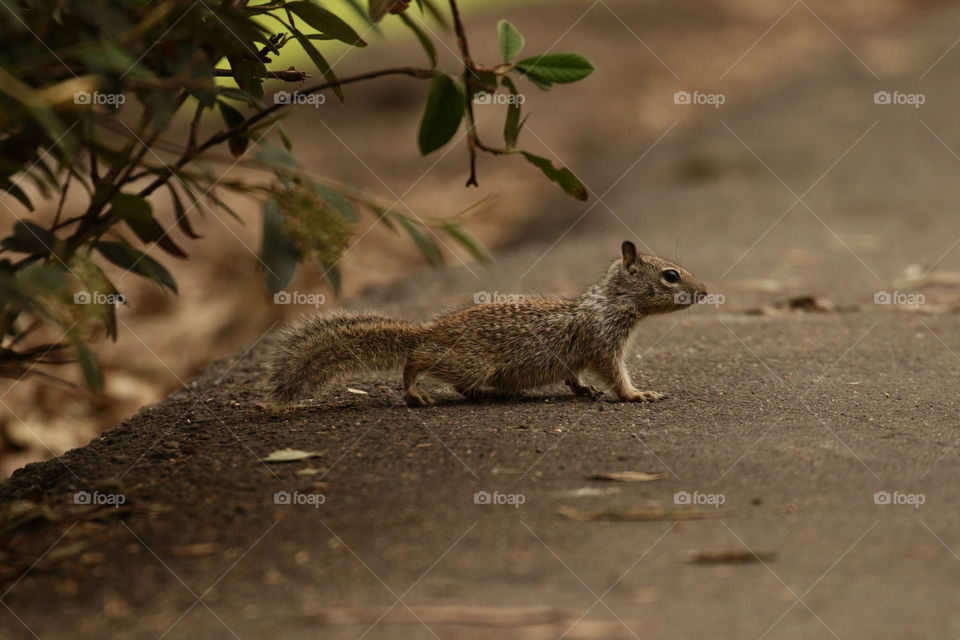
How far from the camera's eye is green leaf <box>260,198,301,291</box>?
3680 mm

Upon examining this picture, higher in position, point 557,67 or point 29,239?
point 557,67

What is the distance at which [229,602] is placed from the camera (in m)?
3.12

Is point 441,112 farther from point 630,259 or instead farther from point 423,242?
point 630,259

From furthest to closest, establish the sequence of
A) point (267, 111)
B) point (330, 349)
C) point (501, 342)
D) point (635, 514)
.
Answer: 1. point (501, 342)
2. point (330, 349)
3. point (267, 111)
4. point (635, 514)

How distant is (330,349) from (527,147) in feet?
35.0

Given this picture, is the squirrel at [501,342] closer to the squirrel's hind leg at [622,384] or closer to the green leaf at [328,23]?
the squirrel's hind leg at [622,384]

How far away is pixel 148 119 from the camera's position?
3635 mm

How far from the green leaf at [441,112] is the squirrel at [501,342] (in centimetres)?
131

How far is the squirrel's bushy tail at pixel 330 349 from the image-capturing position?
16.5 ft

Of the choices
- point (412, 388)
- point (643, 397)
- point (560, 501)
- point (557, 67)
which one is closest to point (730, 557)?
point (560, 501)

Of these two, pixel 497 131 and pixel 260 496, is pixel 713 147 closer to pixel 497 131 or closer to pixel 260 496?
pixel 497 131

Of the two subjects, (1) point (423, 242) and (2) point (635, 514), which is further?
(1) point (423, 242)

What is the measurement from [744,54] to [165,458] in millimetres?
16588

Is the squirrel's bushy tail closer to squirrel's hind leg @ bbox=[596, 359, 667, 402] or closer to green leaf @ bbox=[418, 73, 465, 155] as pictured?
squirrel's hind leg @ bbox=[596, 359, 667, 402]
